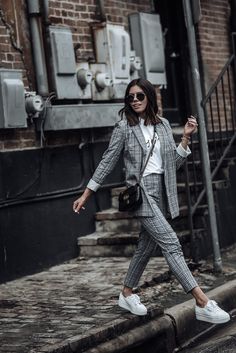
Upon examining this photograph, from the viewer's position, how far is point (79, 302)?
672 cm

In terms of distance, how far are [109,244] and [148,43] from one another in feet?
9.34

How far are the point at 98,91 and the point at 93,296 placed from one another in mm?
3186

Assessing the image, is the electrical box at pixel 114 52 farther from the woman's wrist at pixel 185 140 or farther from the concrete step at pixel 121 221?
the woman's wrist at pixel 185 140

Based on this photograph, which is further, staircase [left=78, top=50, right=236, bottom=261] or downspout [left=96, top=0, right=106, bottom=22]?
Result: downspout [left=96, top=0, right=106, bottom=22]

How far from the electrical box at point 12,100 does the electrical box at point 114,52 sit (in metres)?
1.66

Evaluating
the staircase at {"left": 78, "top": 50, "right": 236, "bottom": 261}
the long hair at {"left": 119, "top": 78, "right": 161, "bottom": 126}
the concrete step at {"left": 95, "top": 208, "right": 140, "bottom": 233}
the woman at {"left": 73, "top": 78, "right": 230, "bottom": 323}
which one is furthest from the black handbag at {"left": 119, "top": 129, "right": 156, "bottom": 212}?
the concrete step at {"left": 95, "top": 208, "right": 140, "bottom": 233}

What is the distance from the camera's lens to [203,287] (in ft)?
24.2

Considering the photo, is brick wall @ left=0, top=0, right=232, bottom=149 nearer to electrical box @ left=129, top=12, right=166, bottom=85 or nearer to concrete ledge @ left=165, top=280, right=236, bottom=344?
electrical box @ left=129, top=12, right=166, bottom=85

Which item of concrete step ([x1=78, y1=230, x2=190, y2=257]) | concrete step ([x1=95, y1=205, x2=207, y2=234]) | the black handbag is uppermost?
the black handbag

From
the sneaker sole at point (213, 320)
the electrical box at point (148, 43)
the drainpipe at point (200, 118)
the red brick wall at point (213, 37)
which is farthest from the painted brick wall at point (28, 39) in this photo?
the sneaker sole at point (213, 320)

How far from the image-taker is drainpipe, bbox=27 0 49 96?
27.7ft

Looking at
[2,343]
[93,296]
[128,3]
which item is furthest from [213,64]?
[2,343]

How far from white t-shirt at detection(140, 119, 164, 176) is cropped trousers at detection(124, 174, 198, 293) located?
40 millimetres

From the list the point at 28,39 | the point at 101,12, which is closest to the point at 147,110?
the point at 28,39
